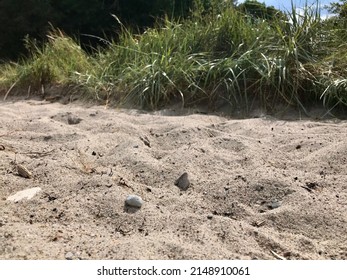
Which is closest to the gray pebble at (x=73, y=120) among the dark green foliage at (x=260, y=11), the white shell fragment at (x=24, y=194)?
the white shell fragment at (x=24, y=194)

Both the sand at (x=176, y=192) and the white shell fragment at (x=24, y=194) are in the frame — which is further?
the white shell fragment at (x=24, y=194)

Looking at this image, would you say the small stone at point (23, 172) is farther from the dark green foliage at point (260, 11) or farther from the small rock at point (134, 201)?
the dark green foliage at point (260, 11)

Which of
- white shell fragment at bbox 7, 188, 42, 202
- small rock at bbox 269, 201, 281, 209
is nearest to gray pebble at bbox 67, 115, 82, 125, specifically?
white shell fragment at bbox 7, 188, 42, 202

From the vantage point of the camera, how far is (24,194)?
1650 millimetres

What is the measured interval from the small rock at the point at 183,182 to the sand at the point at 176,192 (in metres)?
0.02

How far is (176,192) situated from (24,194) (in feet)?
1.89

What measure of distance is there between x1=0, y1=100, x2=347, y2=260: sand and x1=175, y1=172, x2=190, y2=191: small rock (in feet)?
0.07

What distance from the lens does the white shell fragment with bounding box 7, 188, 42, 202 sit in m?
1.62

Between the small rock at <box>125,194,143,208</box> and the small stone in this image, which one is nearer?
the small rock at <box>125,194,143,208</box>

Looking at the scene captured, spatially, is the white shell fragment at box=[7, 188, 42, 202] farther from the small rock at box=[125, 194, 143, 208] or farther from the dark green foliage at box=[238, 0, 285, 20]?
the dark green foliage at box=[238, 0, 285, 20]

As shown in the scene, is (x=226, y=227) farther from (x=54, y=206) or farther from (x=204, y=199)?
(x=54, y=206)

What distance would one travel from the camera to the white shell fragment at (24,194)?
162 cm

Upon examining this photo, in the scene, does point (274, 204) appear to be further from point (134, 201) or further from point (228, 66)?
point (228, 66)
